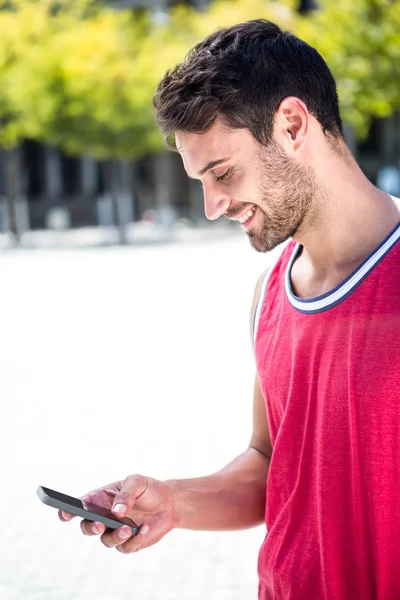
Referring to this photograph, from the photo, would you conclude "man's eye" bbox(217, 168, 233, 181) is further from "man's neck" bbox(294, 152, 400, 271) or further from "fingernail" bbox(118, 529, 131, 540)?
"fingernail" bbox(118, 529, 131, 540)

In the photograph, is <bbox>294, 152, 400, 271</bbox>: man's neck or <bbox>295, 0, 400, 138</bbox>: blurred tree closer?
<bbox>294, 152, 400, 271</bbox>: man's neck

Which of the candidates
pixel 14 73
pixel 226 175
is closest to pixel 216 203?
pixel 226 175

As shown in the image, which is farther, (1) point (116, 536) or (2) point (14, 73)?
(2) point (14, 73)

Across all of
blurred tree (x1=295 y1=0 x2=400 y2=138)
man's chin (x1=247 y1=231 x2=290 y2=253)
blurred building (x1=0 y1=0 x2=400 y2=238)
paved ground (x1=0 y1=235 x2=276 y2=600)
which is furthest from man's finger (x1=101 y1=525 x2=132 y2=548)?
blurred building (x1=0 y1=0 x2=400 y2=238)

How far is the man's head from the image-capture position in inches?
71.0

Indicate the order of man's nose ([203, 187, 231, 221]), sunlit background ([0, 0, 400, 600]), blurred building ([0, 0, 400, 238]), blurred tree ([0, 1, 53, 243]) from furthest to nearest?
blurred building ([0, 0, 400, 238]), blurred tree ([0, 1, 53, 243]), sunlit background ([0, 0, 400, 600]), man's nose ([203, 187, 231, 221])

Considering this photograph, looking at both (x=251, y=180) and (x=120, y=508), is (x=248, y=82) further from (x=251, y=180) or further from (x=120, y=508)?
(x=120, y=508)

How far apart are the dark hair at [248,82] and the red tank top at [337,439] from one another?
0.98 feet

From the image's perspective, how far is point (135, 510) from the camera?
6.52ft

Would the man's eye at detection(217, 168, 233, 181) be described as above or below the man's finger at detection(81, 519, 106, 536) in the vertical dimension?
above

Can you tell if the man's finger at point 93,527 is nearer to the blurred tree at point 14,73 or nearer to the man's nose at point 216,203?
the man's nose at point 216,203

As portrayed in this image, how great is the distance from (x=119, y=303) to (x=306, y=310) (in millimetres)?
14890

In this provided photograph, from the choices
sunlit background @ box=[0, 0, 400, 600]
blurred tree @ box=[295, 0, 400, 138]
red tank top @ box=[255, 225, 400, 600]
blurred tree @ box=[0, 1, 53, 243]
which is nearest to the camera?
red tank top @ box=[255, 225, 400, 600]

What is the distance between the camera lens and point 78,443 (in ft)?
26.2
